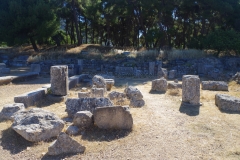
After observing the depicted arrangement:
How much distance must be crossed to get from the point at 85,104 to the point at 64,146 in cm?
195

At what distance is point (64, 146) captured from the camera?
4.85m

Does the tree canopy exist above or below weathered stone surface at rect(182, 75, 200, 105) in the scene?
above

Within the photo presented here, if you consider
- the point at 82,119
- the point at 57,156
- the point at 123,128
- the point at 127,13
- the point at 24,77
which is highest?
the point at 127,13

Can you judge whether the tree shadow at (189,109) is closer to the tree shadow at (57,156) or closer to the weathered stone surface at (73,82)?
the tree shadow at (57,156)

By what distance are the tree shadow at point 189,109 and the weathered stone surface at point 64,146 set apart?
12.2ft

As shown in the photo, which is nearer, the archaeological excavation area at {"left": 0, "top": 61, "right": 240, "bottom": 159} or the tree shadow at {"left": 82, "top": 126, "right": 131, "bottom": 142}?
the archaeological excavation area at {"left": 0, "top": 61, "right": 240, "bottom": 159}

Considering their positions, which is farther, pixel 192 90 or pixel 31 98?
pixel 192 90

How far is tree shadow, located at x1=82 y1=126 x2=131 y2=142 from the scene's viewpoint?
219 inches

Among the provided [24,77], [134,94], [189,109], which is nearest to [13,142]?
[134,94]

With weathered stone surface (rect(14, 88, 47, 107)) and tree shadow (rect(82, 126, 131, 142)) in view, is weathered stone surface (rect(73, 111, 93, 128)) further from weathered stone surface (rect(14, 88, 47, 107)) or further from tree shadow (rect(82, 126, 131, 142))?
weathered stone surface (rect(14, 88, 47, 107))

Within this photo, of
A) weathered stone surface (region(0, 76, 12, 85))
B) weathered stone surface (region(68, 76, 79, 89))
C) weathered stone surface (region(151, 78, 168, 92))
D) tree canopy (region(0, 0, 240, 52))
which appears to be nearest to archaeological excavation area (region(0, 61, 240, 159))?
weathered stone surface (region(151, 78, 168, 92))

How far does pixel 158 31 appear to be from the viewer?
864 inches

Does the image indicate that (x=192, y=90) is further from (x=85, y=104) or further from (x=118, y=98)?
(x=85, y=104)

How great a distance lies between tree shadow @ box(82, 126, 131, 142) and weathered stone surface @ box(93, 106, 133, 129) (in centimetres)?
12
